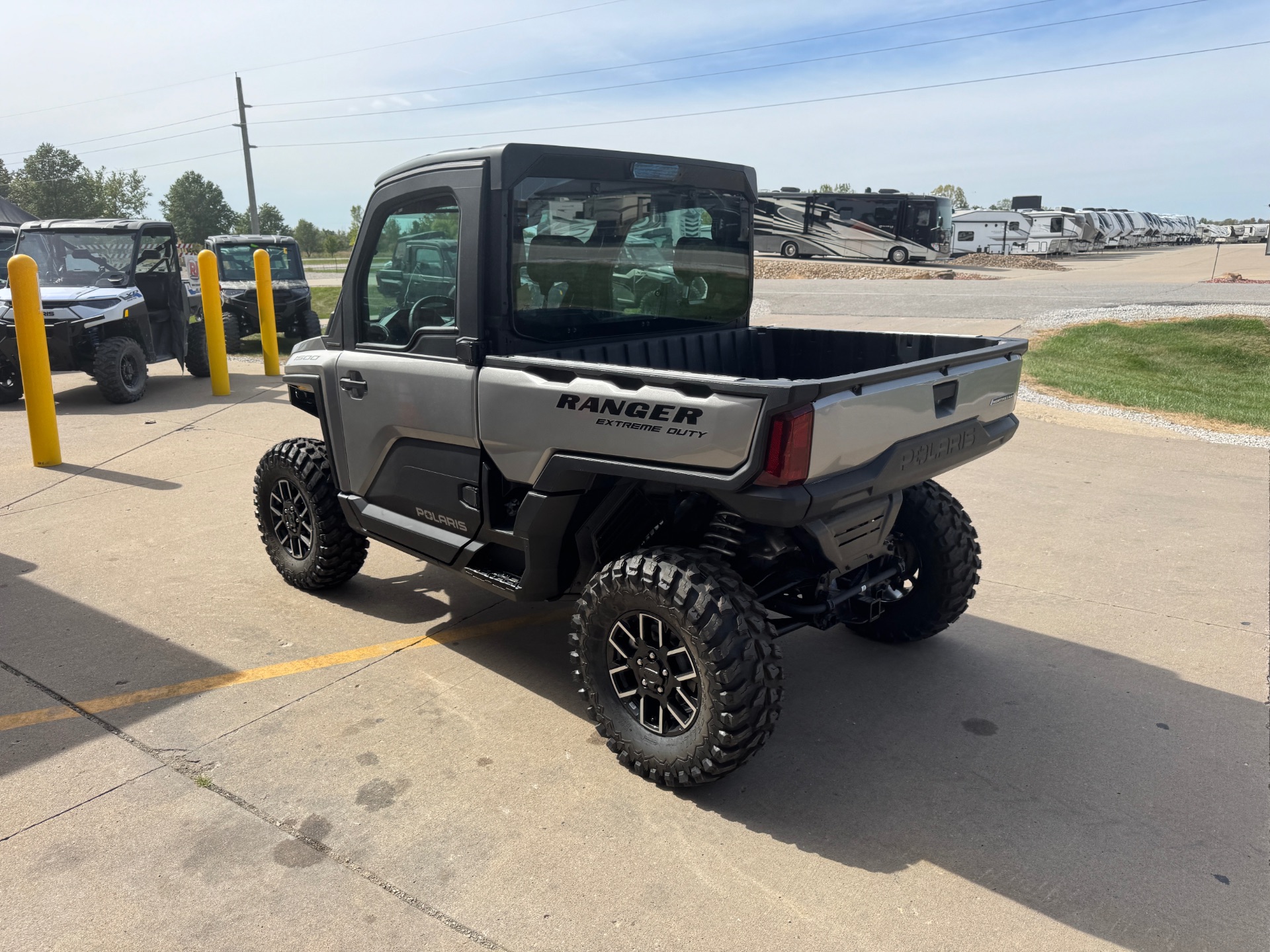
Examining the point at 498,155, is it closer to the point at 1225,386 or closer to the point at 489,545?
the point at 489,545

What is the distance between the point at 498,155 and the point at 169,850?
8.46ft

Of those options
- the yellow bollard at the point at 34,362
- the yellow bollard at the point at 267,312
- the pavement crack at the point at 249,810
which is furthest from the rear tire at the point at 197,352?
the pavement crack at the point at 249,810

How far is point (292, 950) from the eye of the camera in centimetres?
253

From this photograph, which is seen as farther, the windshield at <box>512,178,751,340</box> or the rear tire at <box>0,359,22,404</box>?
the rear tire at <box>0,359,22,404</box>

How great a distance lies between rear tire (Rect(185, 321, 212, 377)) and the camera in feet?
41.5

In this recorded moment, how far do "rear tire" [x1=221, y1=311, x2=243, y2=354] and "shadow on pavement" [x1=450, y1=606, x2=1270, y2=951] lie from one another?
12428 mm

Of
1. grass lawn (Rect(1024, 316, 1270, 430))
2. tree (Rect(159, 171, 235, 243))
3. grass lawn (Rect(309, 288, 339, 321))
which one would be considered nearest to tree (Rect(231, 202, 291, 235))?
tree (Rect(159, 171, 235, 243))

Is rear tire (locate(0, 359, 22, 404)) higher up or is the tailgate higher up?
the tailgate

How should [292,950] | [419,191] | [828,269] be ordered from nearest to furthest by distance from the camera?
[292,950], [419,191], [828,269]

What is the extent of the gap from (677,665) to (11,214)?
→ 946 inches

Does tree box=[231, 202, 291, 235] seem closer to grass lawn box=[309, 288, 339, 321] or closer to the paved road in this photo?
grass lawn box=[309, 288, 339, 321]

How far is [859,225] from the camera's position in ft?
128

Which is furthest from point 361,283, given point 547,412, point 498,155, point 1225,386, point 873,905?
point 1225,386

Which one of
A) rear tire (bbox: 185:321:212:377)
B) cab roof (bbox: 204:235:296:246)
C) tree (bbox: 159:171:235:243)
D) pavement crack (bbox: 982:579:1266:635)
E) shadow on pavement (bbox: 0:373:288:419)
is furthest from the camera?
tree (bbox: 159:171:235:243)
